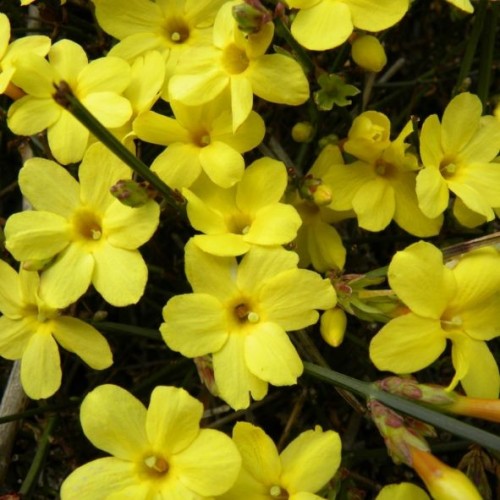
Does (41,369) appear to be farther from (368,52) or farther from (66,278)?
(368,52)

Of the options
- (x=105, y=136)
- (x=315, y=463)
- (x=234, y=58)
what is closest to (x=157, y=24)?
(x=234, y=58)

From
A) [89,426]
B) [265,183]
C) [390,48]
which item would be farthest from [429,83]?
[89,426]

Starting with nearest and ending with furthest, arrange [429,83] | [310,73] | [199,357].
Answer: [199,357], [310,73], [429,83]

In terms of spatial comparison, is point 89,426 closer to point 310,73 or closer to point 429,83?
point 310,73

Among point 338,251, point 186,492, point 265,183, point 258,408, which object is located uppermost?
point 265,183

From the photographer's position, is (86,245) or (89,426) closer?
(89,426)

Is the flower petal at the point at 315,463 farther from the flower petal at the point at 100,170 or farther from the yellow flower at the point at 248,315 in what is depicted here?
the flower petal at the point at 100,170

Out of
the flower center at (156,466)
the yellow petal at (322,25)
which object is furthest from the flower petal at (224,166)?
the flower center at (156,466)
